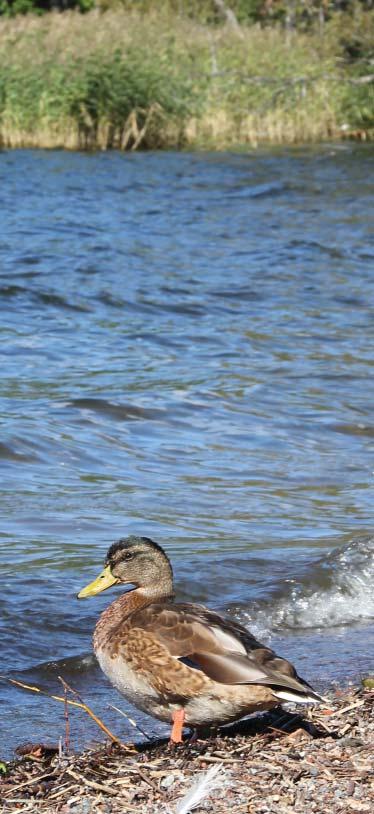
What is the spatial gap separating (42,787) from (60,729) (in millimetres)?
901

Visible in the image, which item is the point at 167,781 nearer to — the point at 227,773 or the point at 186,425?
the point at 227,773

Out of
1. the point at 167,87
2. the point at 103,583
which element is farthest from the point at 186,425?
the point at 167,87

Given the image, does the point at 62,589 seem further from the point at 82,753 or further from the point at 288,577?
the point at 82,753

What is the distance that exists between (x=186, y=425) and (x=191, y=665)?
203 inches

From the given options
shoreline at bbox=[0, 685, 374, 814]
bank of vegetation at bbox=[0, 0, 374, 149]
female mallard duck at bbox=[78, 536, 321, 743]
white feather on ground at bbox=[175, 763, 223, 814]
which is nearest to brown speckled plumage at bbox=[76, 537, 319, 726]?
female mallard duck at bbox=[78, 536, 321, 743]

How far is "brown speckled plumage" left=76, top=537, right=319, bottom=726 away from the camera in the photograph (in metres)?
3.96

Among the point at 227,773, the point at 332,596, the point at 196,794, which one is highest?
the point at 196,794

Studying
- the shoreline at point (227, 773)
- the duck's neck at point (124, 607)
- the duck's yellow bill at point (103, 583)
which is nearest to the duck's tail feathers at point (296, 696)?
the shoreline at point (227, 773)

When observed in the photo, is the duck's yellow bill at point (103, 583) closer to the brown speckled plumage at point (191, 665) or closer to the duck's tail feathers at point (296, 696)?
the brown speckled plumage at point (191, 665)

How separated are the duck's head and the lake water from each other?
53 centimetres

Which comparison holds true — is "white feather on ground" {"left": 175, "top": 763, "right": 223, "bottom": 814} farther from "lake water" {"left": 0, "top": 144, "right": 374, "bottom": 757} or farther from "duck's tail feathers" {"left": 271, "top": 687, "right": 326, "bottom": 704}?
"lake water" {"left": 0, "top": 144, "right": 374, "bottom": 757}

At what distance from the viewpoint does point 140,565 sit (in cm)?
457

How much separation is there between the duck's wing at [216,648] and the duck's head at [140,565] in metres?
0.26

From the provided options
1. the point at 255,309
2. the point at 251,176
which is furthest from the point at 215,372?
the point at 251,176
